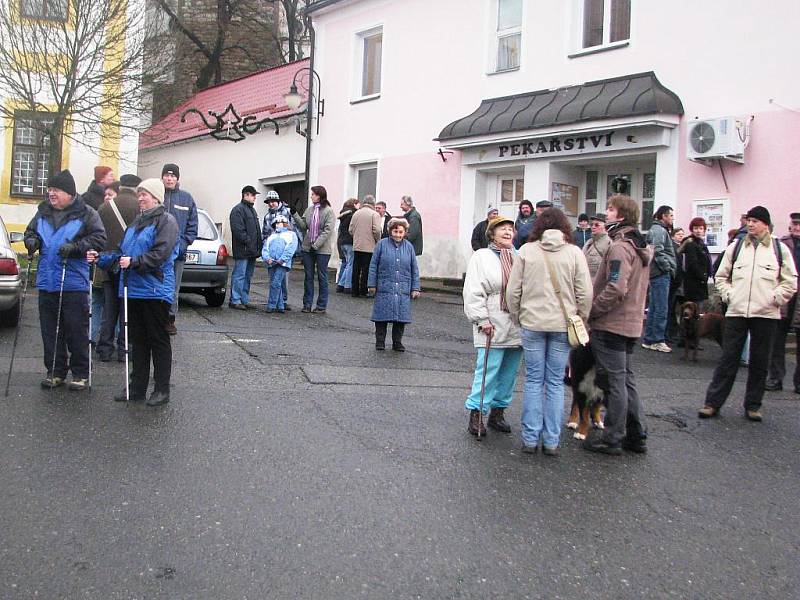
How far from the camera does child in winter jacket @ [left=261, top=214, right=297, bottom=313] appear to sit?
13258mm

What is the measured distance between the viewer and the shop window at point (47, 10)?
18750 millimetres

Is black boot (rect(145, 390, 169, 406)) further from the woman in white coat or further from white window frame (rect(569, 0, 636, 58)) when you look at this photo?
white window frame (rect(569, 0, 636, 58))

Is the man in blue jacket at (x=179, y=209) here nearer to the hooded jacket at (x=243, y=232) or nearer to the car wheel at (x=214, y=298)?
the hooded jacket at (x=243, y=232)

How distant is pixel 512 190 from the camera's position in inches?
731

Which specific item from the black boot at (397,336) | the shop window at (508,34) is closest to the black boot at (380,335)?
the black boot at (397,336)

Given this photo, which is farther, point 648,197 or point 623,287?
point 648,197

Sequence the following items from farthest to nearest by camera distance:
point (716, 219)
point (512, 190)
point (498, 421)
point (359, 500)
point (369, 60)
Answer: point (369, 60)
point (512, 190)
point (716, 219)
point (498, 421)
point (359, 500)

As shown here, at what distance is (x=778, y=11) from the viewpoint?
45.0 ft

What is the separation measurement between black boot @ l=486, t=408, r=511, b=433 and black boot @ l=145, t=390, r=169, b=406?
2.59 m

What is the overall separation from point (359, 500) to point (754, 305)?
14.4ft

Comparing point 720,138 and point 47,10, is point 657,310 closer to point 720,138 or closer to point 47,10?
point 720,138

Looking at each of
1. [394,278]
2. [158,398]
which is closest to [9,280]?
[158,398]

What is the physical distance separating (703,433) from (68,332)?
5398 mm

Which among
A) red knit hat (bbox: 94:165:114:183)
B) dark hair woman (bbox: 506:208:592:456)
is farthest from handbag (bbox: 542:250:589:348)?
red knit hat (bbox: 94:165:114:183)
